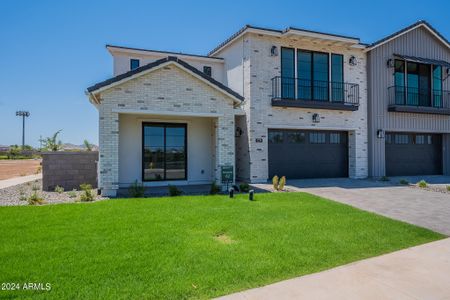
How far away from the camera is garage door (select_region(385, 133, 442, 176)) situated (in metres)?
17.8

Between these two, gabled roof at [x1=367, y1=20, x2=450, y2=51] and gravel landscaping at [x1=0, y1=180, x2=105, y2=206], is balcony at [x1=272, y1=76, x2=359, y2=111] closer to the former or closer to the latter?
gabled roof at [x1=367, y1=20, x2=450, y2=51]

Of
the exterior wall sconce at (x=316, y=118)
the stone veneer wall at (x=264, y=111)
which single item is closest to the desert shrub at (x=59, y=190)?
the stone veneer wall at (x=264, y=111)

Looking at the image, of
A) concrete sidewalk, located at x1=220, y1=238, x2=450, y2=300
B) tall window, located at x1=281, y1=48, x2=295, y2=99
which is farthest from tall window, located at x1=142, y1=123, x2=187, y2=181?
concrete sidewalk, located at x1=220, y1=238, x2=450, y2=300

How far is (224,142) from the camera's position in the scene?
12.2 metres

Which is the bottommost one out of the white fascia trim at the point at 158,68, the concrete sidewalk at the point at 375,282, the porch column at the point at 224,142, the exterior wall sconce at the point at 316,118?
the concrete sidewalk at the point at 375,282

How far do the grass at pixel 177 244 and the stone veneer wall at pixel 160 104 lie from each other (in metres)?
2.27

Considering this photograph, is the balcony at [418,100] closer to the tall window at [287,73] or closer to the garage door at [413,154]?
the garage door at [413,154]

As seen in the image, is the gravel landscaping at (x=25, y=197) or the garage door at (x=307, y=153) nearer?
the gravel landscaping at (x=25, y=197)

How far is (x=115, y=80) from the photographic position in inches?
411

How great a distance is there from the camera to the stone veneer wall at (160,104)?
34.2ft

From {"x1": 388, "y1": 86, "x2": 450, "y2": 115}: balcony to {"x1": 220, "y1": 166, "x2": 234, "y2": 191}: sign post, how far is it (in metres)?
11.1

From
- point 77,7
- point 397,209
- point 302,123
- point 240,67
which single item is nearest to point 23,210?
point 77,7

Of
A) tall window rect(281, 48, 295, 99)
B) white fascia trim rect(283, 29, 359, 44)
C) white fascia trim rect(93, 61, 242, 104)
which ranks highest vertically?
white fascia trim rect(283, 29, 359, 44)

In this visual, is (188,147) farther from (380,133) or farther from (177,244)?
(380,133)
